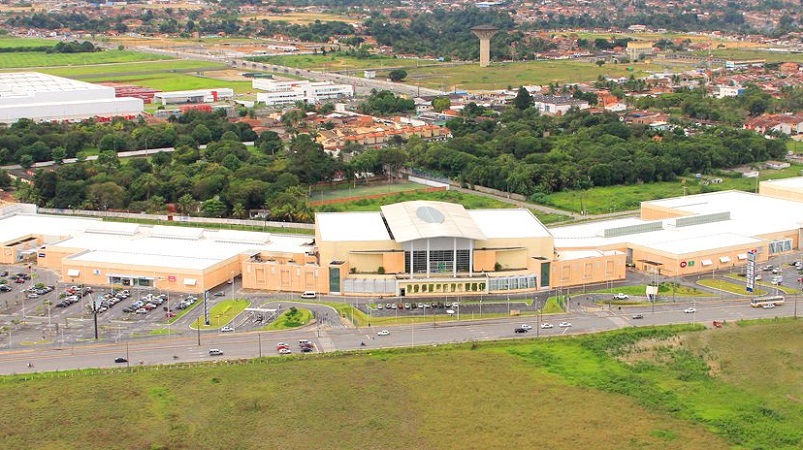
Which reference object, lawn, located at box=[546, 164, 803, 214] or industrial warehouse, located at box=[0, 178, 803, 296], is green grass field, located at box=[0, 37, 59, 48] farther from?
lawn, located at box=[546, 164, 803, 214]

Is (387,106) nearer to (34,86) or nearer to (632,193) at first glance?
(34,86)

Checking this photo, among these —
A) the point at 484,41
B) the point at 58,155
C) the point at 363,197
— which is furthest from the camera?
the point at 484,41

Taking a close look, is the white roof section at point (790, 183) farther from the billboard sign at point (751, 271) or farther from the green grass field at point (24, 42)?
the green grass field at point (24, 42)

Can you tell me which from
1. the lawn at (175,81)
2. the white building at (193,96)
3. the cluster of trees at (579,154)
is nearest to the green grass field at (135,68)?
the lawn at (175,81)

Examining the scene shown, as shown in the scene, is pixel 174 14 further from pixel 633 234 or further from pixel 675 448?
pixel 675 448

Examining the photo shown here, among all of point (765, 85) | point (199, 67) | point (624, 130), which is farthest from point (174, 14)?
point (624, 130)

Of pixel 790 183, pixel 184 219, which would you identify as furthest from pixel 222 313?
pixel 790 183

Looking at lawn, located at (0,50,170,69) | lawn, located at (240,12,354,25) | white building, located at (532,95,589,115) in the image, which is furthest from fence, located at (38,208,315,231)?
lawn, located at (240,12,354,25)
